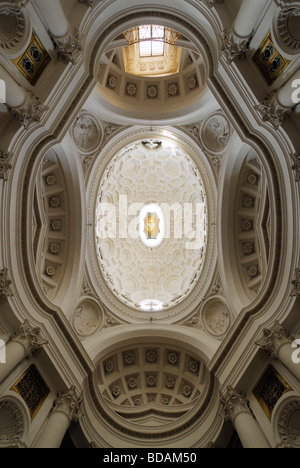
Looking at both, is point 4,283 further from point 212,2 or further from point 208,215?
point 208,215

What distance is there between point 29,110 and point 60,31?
249cm

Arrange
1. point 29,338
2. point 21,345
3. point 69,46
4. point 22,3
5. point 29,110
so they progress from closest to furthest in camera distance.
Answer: point 22,3 < point 29,110 < point 69,46 < point 21,345 < point 29,338

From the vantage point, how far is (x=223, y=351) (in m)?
15.0

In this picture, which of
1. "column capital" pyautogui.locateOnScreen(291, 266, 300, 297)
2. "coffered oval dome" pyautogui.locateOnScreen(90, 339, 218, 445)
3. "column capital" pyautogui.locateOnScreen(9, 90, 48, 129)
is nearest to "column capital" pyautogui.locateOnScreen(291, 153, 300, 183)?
"column capital" pyautogui.locateOnScreen(291, 266, 300, 297)

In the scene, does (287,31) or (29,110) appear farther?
(29,110)

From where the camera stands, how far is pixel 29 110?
423 inches

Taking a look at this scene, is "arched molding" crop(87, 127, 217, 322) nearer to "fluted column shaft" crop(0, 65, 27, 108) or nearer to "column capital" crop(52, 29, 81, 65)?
"column capital" crop(52, 29, 81, 65)

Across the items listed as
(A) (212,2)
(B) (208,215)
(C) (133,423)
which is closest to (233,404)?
(C) (133,423)

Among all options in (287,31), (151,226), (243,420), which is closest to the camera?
(287,31)

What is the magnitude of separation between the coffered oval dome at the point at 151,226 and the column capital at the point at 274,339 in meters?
8.65

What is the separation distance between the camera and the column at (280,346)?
11.4 meters

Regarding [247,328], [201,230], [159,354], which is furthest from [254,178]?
[159,354]
